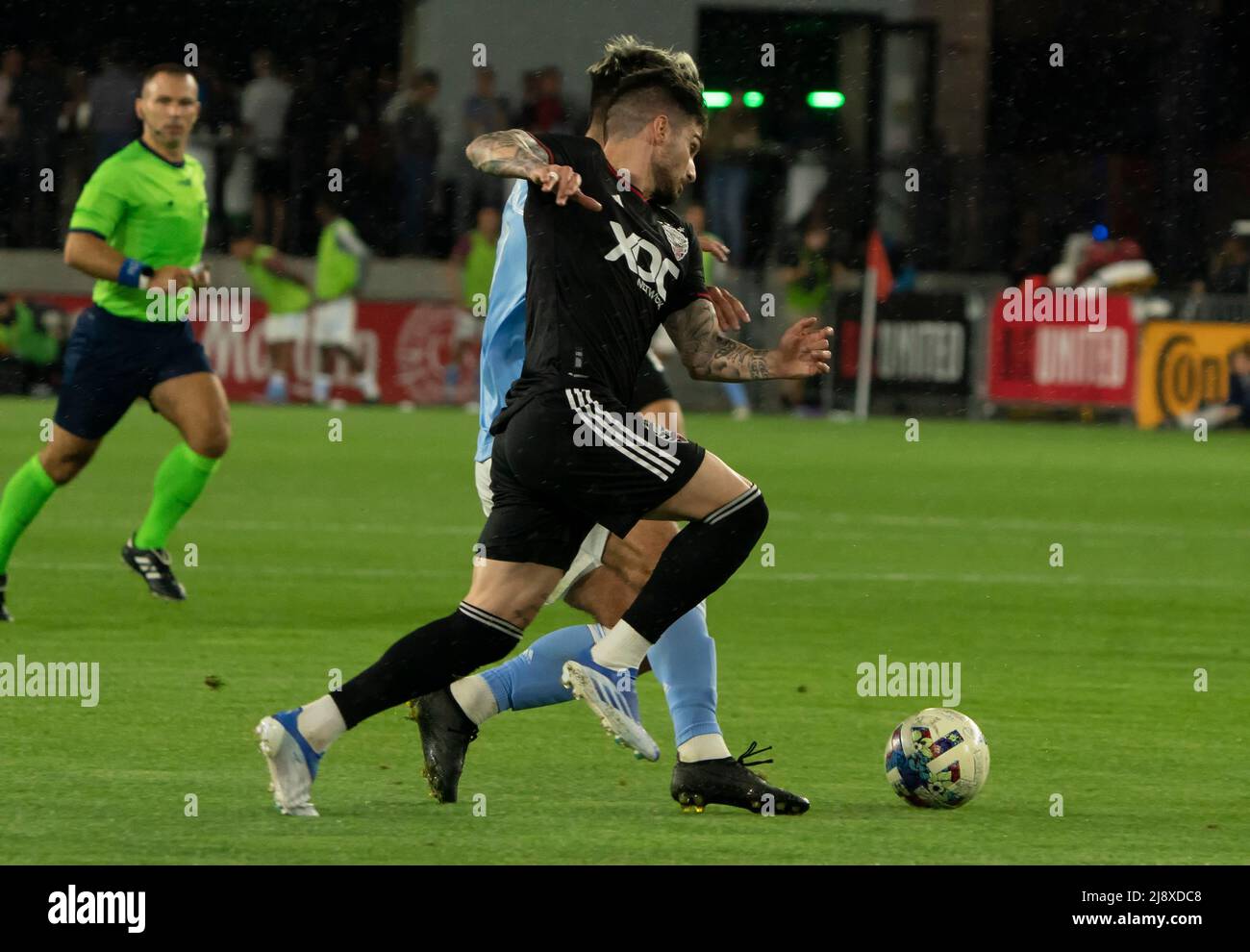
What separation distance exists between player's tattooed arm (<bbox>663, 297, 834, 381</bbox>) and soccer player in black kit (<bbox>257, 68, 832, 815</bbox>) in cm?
6

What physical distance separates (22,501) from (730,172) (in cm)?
1843

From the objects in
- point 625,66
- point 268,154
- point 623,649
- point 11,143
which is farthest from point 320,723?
point 268,154

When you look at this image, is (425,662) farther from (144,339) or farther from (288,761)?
(144,339)

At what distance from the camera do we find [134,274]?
34.4 ft

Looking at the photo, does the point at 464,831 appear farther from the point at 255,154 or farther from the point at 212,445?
the point at 255,154

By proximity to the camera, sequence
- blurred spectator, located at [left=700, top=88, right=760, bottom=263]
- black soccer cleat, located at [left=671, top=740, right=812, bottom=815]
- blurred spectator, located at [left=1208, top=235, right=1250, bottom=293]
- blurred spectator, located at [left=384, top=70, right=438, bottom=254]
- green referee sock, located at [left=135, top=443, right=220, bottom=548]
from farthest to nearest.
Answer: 1. blurred spectator, located at [left=700, top=88, right=760, bottom=263]
2. blurred spectator, located at [left=1208, top=235, right=1250, bottom=293]
3. blurred spectator, located at [left=384, top=70, right=438, bottom=254]
4. green referee sock, located at [left=135, top=443, right=220, bottom=548]
5. black soccer cleat, located at [left=671, top=740, right=812, bottom=815]

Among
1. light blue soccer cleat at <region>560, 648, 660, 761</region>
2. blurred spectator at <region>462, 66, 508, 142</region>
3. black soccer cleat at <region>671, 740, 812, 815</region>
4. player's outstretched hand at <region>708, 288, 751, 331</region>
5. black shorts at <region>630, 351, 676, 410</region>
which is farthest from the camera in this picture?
blurred spectator at <region>462, 66, 508, 142</region>

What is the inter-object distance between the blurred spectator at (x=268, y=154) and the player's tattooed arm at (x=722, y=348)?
21.5 metres

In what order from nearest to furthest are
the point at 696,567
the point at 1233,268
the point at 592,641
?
the point at 696,567 → the point at 592,641 → the point at 1233,268

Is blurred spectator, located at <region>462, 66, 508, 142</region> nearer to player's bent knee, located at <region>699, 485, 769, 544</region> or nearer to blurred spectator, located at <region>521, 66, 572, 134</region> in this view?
blurred spectator, located at <region>521, 66, 572, 134</region>

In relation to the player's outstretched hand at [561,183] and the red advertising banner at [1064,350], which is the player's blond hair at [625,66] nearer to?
the player's outstretched hand at [561,183]

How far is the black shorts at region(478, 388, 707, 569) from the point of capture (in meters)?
5.95

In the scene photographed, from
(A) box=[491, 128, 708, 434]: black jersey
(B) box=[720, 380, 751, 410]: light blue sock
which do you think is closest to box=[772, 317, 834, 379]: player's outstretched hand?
(A) box=[491, 128, 708, 434]: black jersey

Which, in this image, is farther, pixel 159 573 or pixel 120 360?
pixel 159 573
